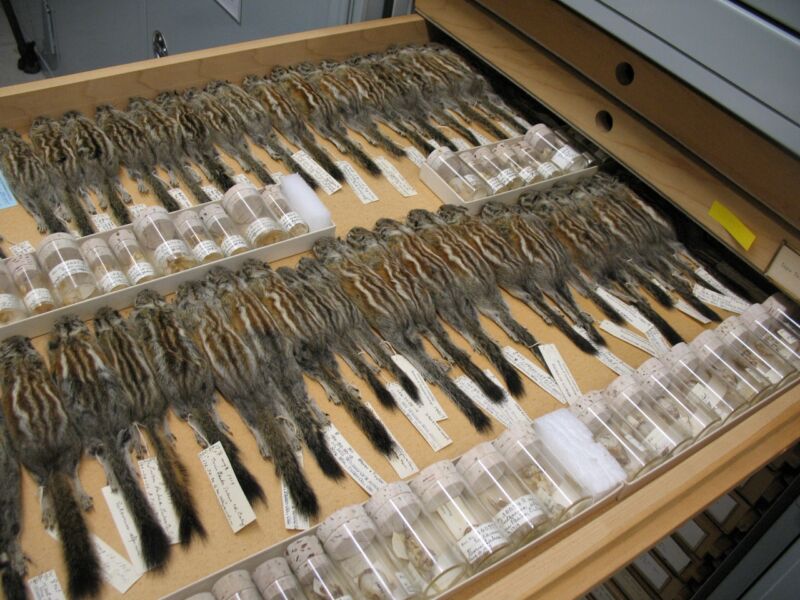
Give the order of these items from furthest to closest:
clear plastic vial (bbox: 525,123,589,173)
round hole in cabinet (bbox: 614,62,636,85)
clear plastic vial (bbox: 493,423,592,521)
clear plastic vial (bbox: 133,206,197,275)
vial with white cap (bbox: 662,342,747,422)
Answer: clear plastic vial (bbox: 525,123,589,173)
round hole in cabinet (bbox: 614,62,636,85)
clear plastic vial (bbox: 133,206,197,275)
vial with white cap (bbox: 662,342,747,422)
clear plastic vial (bbox: 493,423,592,521)

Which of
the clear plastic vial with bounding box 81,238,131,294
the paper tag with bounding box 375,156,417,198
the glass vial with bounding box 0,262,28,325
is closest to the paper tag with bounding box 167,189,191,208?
the clear plastic vial with bounding box 81,238,131,294

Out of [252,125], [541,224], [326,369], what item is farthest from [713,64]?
[252,125]

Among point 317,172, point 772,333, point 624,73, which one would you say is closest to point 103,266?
point 317,172

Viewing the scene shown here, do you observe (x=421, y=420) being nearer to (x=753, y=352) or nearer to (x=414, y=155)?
(x=753, y=352)

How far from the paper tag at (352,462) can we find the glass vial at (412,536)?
110 mm

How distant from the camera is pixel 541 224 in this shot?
2.11m

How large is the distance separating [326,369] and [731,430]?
96 cm

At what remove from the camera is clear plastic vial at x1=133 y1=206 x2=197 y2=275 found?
5.61 ft

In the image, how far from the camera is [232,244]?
1.80 metres

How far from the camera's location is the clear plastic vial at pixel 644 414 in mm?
1518

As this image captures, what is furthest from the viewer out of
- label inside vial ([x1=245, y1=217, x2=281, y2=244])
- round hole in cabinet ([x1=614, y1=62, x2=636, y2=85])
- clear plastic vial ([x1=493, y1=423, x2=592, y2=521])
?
round hole in cabinet ([x1=614, y1=62, x2=636, y2=85])

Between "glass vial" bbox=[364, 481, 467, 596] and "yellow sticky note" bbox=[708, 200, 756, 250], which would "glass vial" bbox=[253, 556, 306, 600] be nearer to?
"glass vial" bbox=[364, 481, 467, 596]

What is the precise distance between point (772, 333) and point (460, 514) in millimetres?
1075

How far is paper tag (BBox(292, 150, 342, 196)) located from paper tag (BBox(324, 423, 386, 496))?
870 millimetres
